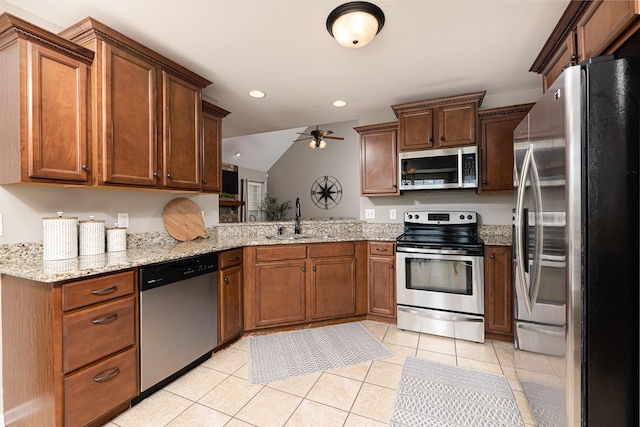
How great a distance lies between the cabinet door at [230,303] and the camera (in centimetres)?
241

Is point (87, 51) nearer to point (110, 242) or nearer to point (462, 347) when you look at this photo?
point (110, 242)

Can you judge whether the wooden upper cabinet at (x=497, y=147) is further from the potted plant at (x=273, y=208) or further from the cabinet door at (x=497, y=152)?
the potted plant at (x=273, y=208)

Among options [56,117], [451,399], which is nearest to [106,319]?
[56,117]

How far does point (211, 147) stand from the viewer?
9.06 ft

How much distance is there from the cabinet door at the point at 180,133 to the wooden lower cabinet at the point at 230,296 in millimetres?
713

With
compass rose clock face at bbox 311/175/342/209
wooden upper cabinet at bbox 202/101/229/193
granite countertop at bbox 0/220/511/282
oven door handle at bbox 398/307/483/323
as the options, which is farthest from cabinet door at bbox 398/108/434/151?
compass rose clock face at bbox 311/175/342/209

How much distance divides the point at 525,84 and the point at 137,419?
413 centimetres

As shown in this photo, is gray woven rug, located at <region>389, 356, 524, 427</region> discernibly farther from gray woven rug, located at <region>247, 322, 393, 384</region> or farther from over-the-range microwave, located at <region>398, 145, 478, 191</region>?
over-the-range microwave, located at <region>398, 145, 478, 191</region>

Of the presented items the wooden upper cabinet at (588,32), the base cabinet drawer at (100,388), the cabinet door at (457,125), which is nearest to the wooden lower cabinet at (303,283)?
the base cabinet drawer at (100,388)

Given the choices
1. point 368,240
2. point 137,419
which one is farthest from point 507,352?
point 137,419

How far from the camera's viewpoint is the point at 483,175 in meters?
2.82

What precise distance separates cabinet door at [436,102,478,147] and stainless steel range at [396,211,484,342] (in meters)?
0.75

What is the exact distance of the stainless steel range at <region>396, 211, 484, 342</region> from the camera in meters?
2.60

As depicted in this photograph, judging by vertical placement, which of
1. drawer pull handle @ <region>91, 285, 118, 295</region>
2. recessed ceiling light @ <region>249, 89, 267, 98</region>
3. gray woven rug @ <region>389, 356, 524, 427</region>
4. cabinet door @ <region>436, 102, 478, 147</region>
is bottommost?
gray woven rug @ <region>389, 356, 524, 427</region>
